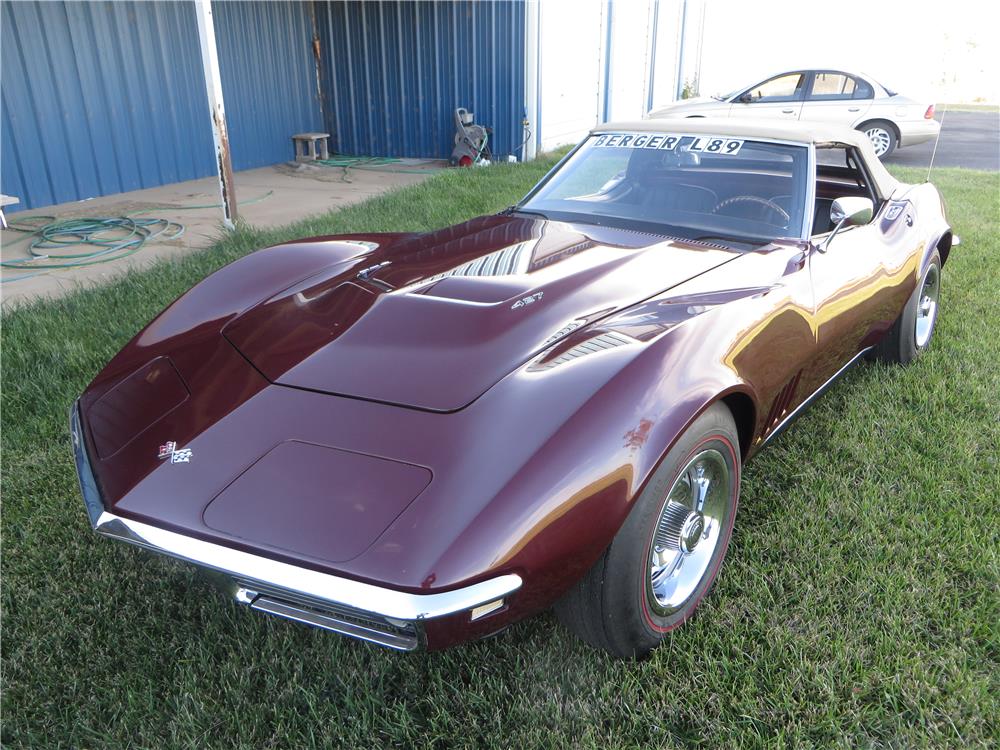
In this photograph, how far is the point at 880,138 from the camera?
1106cm

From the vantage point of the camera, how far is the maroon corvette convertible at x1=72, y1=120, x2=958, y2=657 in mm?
1660

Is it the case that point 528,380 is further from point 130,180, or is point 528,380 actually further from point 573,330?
point 130,180

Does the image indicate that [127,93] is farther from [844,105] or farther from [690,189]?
[844,105]

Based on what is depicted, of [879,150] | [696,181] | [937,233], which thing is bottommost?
[879,150]

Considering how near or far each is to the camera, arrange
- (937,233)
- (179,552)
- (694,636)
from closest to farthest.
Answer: (179,552)
(694,636)
(937,233)

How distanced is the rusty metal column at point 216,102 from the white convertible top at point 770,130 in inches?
153

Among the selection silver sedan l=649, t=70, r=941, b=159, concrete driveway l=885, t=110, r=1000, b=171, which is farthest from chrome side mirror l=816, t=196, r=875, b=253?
silver sedan l=649, t=70, r=941, b=159

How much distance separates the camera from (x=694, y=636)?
2.13 metres

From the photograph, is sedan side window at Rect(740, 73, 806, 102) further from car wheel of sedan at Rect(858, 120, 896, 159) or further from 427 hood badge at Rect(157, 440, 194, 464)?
427 hood badge at Rect(157, 440, 194, 464)

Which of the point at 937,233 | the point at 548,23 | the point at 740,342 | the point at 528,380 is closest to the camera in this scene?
the point at 528,380

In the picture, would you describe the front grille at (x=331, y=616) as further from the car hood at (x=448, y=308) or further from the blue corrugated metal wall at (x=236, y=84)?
the blue corrugated metal wall at (x=236, y=84)

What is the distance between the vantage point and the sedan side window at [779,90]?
10992 mm

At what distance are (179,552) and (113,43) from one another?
8.48 meters

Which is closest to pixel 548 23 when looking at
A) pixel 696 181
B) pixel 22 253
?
pixel 22 253
